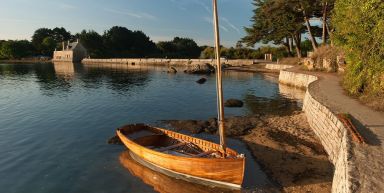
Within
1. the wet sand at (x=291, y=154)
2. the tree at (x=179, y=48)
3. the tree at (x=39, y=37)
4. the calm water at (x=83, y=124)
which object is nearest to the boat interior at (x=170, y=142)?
the calm water at (x=83, y=124)

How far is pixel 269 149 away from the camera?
67.7 ft

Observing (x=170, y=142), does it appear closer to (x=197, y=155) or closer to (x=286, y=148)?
(x=197, y=155)

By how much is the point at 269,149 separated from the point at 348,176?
9181 mm

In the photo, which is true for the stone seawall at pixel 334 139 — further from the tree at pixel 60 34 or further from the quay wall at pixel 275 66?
the tree at pixel 60 34

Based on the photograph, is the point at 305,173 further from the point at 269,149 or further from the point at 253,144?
the point at 253,144

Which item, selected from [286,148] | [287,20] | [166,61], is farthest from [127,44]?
[286,148]

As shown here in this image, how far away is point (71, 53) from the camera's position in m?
146

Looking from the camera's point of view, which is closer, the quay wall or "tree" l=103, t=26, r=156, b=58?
the quay wall

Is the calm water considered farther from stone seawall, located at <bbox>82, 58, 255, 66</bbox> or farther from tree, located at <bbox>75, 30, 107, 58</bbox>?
tree, located at <bbox>75, 30, 107, 58</bbox>

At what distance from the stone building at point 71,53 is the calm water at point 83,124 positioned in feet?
329

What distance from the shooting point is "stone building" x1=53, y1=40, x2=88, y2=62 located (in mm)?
146875

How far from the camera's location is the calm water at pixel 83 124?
16.8 m

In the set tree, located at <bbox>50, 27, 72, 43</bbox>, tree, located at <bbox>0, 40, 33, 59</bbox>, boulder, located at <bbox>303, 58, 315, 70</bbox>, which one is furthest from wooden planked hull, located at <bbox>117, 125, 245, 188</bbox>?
tree, located at <bbox>50, 27, 72, 43</bbox>

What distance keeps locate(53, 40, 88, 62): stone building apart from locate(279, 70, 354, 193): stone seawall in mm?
135614
